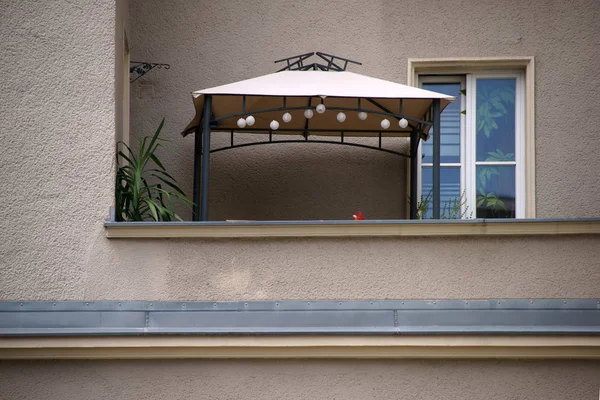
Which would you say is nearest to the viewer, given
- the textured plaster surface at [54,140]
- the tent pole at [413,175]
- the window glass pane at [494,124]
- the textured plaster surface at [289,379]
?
the textured plaster surface at [289,379]

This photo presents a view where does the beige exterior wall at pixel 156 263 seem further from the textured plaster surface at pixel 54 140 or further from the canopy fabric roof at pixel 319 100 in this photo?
the canopy fabric roof at pixel 319 100

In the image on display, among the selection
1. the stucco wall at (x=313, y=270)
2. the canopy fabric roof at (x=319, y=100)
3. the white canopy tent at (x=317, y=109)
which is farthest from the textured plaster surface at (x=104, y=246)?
the canopy fabric roof at (x=319, y=100)

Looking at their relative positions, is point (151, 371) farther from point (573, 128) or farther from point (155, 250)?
point (573, 128)

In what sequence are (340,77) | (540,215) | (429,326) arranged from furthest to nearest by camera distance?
(540,215), (340,77), (429,326)

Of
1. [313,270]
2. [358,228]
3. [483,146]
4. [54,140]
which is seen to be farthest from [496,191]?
[54,140]

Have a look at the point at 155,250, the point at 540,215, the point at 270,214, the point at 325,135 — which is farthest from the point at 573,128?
the point at 155,250

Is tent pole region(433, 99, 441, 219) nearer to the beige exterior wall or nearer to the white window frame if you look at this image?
the beige exterior wall

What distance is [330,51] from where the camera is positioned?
982 cm

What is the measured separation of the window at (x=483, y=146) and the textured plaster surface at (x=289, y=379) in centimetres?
240

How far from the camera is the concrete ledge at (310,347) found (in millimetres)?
7387

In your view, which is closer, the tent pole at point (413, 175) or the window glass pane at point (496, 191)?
the tent pole at point (413, 175)

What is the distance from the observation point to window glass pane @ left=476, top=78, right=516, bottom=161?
971 cm

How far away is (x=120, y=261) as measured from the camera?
762 centimetres

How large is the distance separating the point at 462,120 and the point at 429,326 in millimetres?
3022
